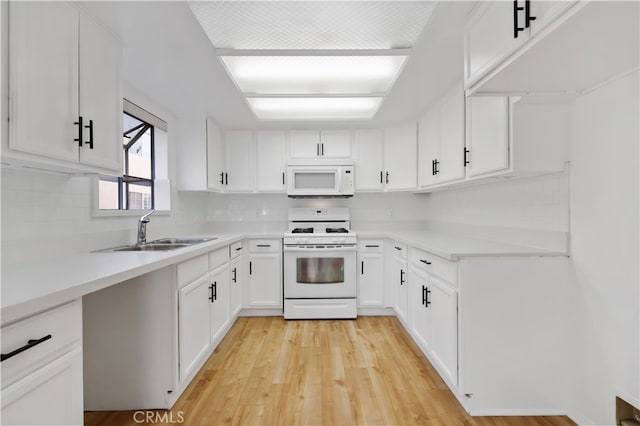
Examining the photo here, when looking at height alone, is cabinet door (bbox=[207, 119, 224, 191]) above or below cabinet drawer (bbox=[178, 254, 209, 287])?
above

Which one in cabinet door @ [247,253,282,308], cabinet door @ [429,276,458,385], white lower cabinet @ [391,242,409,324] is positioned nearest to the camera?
cabinet door @ [429,276,458,385]

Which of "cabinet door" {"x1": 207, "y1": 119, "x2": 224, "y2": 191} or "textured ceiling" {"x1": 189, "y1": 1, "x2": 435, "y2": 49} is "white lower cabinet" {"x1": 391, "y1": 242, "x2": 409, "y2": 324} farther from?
"cabinet door" {"x1": 207, "y1": 119, "x2": 224, "y2": 191}

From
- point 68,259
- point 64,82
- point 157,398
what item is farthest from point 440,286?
point 64,82

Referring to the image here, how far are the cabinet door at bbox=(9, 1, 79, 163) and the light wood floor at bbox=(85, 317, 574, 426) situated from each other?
157cm

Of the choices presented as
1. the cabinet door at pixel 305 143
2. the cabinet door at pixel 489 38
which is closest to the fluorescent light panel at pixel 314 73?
the cabinet door at pixel 489 38

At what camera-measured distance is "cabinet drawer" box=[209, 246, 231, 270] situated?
240 centimetres

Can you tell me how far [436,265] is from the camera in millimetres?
2107

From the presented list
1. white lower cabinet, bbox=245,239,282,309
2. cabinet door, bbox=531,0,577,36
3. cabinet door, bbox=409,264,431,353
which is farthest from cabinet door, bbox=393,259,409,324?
cabinet door, bbox=531,0,577,36

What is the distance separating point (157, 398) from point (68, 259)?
964mm

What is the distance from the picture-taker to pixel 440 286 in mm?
2043

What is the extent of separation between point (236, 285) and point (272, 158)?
1.55m

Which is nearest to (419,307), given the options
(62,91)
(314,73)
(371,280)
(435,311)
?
(435,311)

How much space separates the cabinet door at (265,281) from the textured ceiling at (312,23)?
217 cm

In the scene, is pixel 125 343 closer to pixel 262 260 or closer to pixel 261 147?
pixel 262 260
